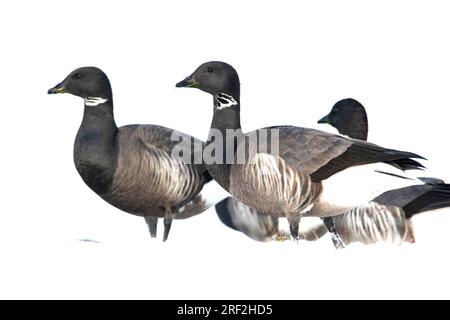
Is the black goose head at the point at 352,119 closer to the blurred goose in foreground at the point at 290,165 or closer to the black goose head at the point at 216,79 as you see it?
the blurred goose in foreground at the point at 290,165

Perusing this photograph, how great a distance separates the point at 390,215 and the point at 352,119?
1417 millimetres

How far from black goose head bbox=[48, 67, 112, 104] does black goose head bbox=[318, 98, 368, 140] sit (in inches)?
121

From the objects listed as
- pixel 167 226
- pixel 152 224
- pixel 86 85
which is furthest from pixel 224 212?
pixel 86 85

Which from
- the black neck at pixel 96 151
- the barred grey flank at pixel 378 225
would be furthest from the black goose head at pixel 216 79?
the barred grey flank at pixel 378 225

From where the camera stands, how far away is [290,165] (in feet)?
35.5

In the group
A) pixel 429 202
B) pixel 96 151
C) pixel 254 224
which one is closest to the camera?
pixel 96 151

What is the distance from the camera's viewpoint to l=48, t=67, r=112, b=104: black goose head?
11.8m

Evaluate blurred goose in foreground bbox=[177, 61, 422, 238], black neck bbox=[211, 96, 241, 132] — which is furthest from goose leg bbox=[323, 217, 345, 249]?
black neck bbox=[211, 96, 241, 132]

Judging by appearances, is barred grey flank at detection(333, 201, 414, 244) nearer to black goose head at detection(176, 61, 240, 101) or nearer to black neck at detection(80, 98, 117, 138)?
black goose head at detection(176, 61, 240, 101)

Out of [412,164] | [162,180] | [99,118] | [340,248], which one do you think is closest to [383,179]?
[412,164]

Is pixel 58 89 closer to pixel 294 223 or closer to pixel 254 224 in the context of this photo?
pixel 254 224

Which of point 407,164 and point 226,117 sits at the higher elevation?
point 226,117

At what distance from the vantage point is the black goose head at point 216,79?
1166 centimetres

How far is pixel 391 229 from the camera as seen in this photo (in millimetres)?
11852
